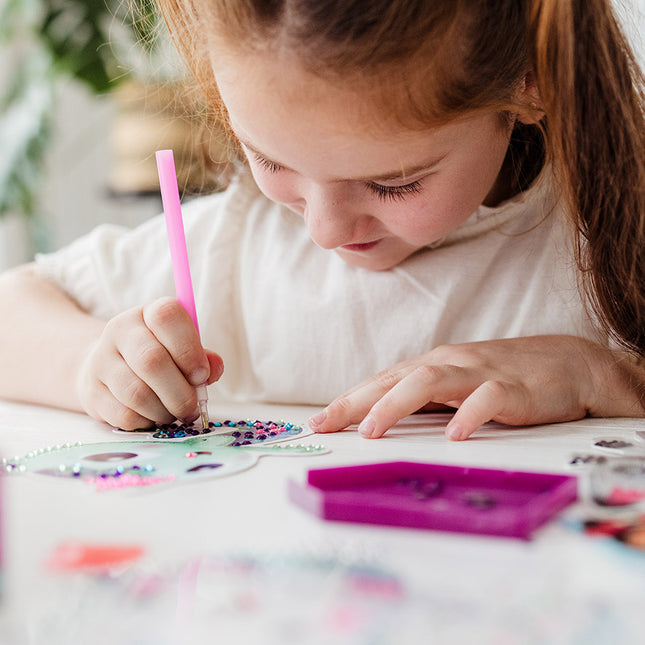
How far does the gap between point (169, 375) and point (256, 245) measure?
0.98ft

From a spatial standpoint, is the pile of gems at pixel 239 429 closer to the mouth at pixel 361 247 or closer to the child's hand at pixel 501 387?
the child's hand at pixel 501 387

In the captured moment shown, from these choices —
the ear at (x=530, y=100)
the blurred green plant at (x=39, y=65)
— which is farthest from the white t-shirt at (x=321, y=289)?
the blurred green plant at (x=39, y=65)

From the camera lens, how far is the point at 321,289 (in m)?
0.88

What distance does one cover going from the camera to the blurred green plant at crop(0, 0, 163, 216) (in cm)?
167

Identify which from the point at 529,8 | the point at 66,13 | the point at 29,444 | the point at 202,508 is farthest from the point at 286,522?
the point at 66,13

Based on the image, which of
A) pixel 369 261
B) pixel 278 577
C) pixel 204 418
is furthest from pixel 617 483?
pixel 369 261

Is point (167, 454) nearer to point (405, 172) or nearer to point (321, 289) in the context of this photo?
point (405, 172)

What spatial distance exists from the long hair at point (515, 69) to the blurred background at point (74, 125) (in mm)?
722

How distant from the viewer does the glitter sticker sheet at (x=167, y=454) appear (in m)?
0.49

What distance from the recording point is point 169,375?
2.12ft

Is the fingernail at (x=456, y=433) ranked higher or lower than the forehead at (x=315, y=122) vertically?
lower

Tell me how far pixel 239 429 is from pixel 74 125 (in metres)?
1.81

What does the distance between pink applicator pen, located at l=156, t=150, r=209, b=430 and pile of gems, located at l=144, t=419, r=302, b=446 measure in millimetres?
11

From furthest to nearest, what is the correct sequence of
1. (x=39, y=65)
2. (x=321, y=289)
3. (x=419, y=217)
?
(x=39, y=65) < (x=321, y=289) < (x=419, y=217)
